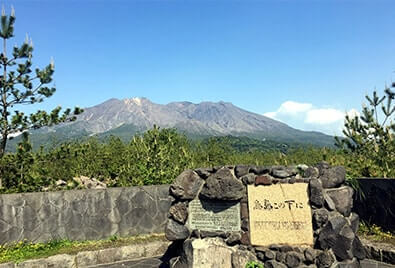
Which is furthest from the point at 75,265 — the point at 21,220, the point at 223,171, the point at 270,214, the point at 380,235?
the point at 380,235

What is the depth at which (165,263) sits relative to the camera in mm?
6840

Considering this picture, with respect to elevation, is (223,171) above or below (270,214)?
above

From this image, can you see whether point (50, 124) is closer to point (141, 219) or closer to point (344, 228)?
point (141, 219)

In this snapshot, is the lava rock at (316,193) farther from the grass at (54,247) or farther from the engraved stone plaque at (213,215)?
the grass at (54,247)

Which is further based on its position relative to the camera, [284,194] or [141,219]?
[141,219]

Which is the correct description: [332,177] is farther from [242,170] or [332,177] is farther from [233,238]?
[233,238]

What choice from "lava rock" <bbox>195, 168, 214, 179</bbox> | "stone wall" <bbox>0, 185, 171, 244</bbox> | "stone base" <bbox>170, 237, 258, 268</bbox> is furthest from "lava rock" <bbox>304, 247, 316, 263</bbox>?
"stone wall" <bbox>0, 185, 171, 244</bbox>

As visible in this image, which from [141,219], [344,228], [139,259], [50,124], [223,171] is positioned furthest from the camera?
[50,124]

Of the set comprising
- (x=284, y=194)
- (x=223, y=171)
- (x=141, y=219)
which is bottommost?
(x=141, y=219)

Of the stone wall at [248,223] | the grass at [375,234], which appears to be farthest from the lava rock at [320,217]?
the grass at [375,234]

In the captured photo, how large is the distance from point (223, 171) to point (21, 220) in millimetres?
5051

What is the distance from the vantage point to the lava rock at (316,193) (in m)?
5.05

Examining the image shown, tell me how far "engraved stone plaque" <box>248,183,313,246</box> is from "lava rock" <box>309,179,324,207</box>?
0.27 ft

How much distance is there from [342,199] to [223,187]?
1.86 meters
